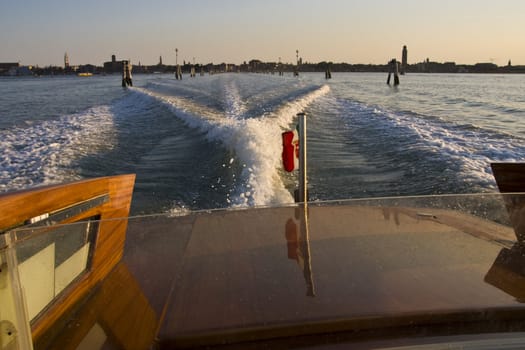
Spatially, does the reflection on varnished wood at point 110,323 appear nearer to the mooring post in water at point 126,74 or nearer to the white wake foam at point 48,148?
the white wake foam at point 48,148

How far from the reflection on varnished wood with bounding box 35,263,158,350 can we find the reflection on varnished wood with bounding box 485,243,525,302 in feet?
4.29

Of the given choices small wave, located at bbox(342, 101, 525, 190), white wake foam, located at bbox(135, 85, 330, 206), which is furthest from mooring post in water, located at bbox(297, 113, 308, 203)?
small wave, located at bbox(342, 101, 525, 190)

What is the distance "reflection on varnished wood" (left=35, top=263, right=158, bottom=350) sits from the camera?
1461 millimetres

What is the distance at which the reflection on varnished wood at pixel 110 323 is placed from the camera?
1.46 metres

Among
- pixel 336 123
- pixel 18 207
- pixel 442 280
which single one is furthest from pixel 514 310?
pixel 336 123

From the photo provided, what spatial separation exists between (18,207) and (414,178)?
503 centimetres

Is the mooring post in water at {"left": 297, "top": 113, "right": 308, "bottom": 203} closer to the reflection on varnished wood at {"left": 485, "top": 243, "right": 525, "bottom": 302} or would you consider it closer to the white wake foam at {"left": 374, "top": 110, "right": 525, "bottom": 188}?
the reflection on varnished wood at {"left": 485, "top": 243, "right": 525, "bottom": 302}

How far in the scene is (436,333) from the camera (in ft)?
4.90

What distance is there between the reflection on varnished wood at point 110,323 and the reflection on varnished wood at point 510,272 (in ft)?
4.29

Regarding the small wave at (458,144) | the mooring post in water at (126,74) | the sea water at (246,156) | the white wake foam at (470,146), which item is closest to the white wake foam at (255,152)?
the sea water at (246,156)

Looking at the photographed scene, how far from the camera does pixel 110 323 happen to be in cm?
157

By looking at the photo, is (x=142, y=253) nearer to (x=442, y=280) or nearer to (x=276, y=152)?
(x=442, y=280)

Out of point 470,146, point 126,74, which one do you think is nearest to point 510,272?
point 470,146

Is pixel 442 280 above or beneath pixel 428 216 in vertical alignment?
beneath
